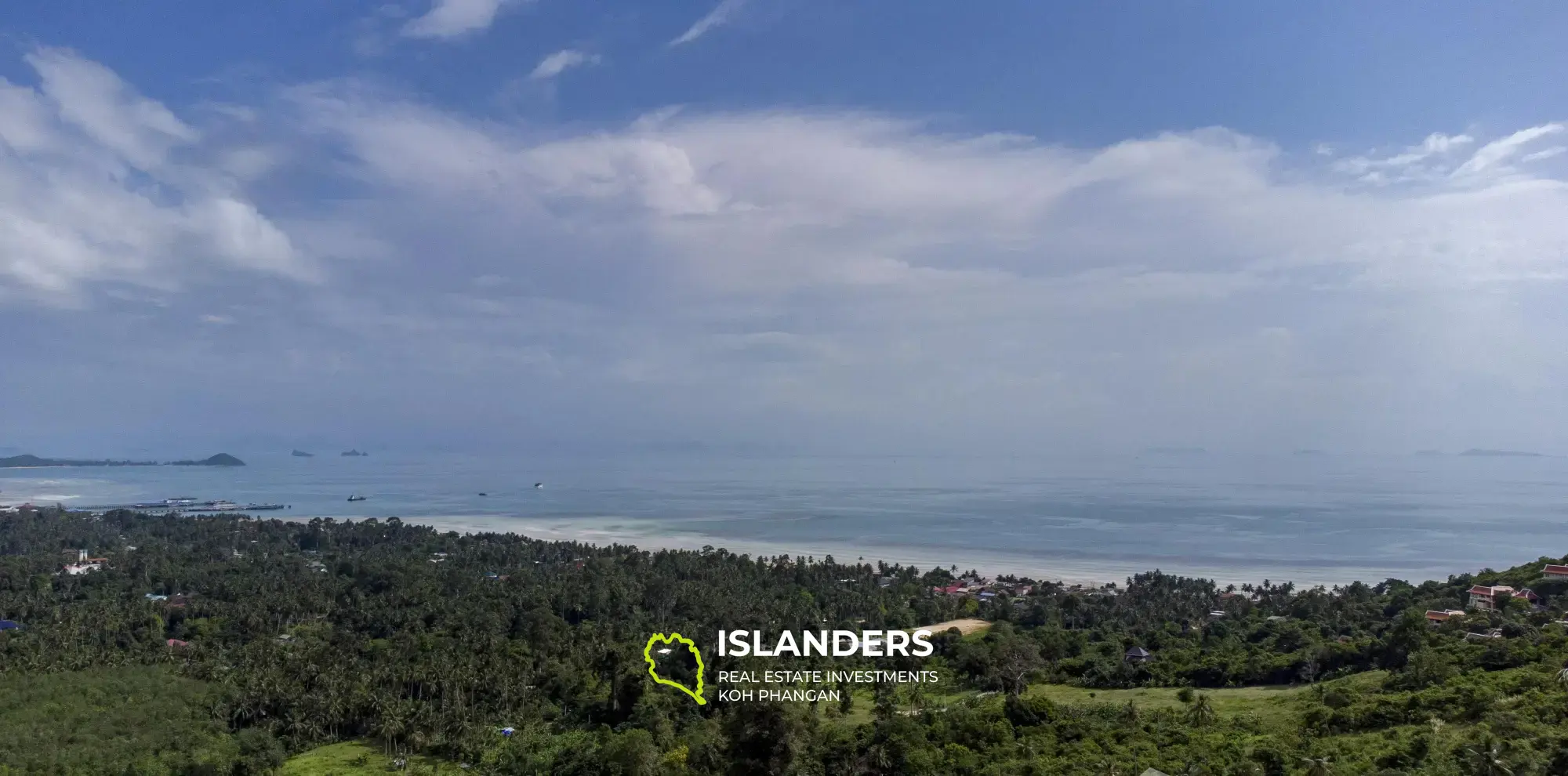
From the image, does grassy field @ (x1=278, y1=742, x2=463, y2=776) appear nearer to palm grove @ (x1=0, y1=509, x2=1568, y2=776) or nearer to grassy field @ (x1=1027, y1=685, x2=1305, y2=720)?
palm grove @ (x1=0, y1=509, x2=1568, y2=776)

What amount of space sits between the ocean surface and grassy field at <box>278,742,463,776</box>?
40116mm

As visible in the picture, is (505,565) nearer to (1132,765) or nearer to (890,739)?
(890,739)

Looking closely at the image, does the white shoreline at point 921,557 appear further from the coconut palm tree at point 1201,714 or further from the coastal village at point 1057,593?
the coconut palm tree at point 1201,714

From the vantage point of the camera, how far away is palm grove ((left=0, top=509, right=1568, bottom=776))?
808 inches

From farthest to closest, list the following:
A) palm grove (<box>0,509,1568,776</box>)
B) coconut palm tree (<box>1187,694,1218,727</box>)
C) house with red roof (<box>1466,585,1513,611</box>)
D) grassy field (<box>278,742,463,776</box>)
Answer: house with red roof (<box>1466,585,1513,611</box>) → grassy field (<box>278,742,463,776</box>) → coconut palm tree (<box>1187,694,1218,727</box>) → palm grove (<box>0,509,1568,776</box>)

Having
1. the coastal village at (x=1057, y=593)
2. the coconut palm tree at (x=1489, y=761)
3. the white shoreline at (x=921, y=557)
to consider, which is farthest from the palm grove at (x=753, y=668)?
the white shoreline at (x=921, y=557)

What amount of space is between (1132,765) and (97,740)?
86.1ft

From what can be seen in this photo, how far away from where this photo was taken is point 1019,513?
3792 inches

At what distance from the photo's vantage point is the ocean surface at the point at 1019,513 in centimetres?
6406

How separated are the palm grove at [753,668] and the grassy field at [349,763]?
1.55 feet

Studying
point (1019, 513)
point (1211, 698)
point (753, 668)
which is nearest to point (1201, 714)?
point (1211, 698)

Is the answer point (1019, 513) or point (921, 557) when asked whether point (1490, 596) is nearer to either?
point (921, 557)

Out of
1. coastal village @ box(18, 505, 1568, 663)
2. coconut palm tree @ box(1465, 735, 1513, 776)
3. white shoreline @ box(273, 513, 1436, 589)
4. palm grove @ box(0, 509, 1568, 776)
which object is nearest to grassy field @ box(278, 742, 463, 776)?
palm grove @ box(0, 509, 1568, 776)

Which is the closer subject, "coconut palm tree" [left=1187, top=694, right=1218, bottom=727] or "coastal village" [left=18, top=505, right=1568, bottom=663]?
"coconut palm tree" [left=1187, top=694, right=1218, bottom=727]
